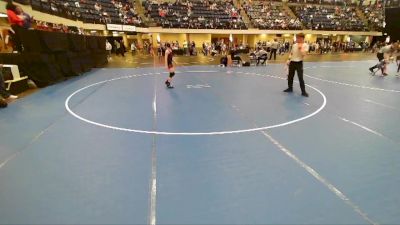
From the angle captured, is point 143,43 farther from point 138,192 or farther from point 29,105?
point 138,192

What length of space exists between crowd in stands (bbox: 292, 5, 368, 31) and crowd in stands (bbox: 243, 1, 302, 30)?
1918mm

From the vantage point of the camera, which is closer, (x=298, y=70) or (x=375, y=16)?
(x=298, y=70)

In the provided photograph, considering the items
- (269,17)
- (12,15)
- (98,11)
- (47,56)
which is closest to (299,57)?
(47,56)

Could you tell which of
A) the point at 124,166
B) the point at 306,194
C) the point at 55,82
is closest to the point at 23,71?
the point at 55,82

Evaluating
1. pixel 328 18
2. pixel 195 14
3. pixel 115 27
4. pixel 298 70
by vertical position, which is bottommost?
pixel 298 70

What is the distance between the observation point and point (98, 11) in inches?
1246

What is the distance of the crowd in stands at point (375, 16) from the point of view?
4534cm

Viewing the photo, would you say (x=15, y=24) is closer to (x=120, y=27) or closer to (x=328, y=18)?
(x=120, y=27)

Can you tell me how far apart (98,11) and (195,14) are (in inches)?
510

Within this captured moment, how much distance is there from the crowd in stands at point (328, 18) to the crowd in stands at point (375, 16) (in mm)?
1538

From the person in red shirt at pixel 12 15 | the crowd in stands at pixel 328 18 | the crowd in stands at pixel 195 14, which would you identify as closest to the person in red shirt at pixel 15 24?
the person in red shirt at pixel 12 15

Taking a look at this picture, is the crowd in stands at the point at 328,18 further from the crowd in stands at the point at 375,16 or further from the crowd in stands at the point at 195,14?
the crowd in stands at the point at 195,14

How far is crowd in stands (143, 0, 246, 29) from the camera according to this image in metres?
36.5

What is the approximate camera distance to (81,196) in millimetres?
3545
